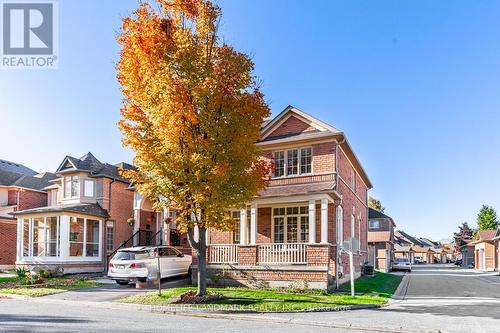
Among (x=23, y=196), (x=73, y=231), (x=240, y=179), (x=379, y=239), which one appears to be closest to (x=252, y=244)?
(x=240, y=179)

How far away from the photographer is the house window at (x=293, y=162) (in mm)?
20797

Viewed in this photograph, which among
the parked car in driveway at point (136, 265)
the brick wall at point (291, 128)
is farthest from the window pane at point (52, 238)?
the brick wall at point (291, 128)

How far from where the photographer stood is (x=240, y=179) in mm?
15375

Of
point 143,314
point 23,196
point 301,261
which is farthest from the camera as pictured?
point 23,196

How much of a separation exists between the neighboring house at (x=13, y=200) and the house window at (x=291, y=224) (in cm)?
1926

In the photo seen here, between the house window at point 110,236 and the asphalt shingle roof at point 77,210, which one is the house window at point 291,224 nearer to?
the asphalt shingle roof at point 77,210

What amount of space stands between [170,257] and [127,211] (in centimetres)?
992

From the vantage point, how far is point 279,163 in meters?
21.6

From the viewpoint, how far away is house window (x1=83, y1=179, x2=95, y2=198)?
27.5 metres

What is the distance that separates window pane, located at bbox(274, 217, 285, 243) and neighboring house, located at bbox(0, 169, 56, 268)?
755 inches

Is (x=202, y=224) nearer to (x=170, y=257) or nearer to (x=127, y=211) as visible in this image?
(x=170, y=257)

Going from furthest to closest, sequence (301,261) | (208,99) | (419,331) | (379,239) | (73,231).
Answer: (379,239), (73,231), (301,261), (208,99), (419,331)

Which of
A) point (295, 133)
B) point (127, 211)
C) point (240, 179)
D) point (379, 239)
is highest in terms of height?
point (295, 133)

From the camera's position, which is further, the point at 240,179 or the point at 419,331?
the point at 240,179
